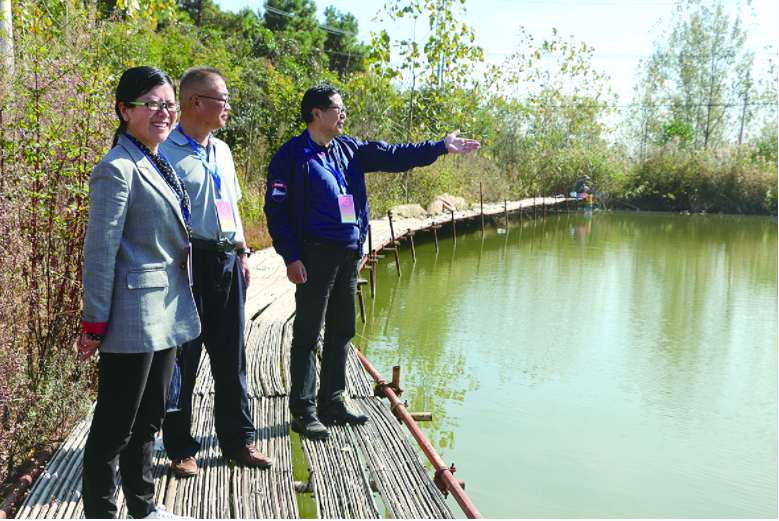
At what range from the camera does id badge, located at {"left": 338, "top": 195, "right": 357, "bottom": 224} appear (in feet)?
8.87

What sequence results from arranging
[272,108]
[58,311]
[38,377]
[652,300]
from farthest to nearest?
[272,108]
[652,300]
[58,311]
[38,377]

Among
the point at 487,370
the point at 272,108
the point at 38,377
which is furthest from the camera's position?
the point at 272,108

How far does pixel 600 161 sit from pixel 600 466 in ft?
78.1

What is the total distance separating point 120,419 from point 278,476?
87 centimetres

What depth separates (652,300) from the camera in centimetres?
823

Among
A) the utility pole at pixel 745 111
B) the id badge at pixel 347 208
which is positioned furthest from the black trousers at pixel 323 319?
the utility pole at pixel 745 111

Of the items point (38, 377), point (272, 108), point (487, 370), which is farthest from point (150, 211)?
point (272, 108)

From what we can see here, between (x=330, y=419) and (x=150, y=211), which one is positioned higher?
(x=150, y=211)

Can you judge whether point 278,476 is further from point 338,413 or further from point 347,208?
point 347,208

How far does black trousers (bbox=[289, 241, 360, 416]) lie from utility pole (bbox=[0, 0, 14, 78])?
1.77 metres

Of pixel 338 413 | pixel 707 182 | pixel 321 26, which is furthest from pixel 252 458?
pixel 707 182

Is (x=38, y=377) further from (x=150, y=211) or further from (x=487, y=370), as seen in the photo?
(x=487, y=370)

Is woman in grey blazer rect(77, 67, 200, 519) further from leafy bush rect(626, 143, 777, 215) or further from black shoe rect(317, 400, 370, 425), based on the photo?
leafy bush rect(626, 143, 777, 215)

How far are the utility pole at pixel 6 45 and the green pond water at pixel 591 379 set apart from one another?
3.08m
